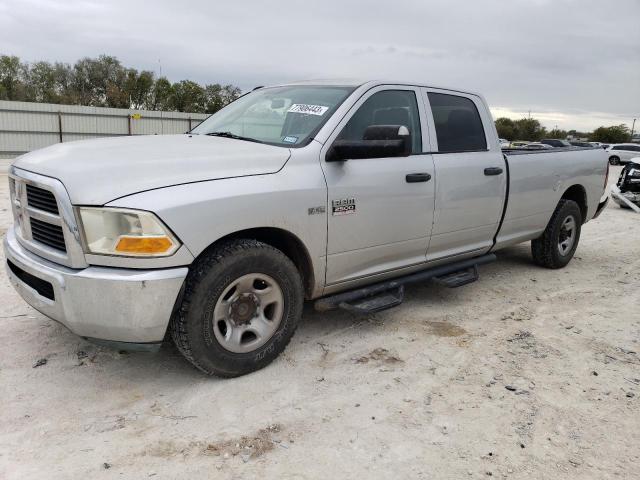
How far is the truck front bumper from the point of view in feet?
8.99

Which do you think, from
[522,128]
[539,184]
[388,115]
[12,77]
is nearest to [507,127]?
[522,128]

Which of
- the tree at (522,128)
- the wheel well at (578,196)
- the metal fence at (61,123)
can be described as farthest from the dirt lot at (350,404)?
the tree at (522,128)

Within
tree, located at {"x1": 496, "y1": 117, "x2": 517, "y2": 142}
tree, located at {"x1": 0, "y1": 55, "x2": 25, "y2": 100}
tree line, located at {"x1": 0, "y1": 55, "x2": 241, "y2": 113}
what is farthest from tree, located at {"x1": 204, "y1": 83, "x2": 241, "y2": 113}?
tree, located at {"x1": 496, "y1": 117, "x2": 517, "y2": 142}

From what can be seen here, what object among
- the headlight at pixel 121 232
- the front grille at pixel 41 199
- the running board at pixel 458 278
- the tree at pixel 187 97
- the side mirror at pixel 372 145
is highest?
the tree at pixel 187 97

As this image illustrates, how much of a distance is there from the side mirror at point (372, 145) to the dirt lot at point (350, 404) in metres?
1.37

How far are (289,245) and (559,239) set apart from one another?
403 centimetres

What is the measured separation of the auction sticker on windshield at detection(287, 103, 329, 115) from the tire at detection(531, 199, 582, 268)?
343 centimetres

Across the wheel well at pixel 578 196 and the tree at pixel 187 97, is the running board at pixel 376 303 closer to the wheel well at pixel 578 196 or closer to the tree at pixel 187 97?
the wheel well at pixel 578 196

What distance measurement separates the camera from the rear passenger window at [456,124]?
4434mm

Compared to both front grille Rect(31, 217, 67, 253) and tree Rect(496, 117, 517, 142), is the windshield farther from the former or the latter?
tree Rect(496, 117, 517, 142)

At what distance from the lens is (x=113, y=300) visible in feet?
9.02

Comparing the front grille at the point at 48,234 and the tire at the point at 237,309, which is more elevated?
the front grille at the point at 48,234

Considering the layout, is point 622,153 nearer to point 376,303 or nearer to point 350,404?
point 376,303

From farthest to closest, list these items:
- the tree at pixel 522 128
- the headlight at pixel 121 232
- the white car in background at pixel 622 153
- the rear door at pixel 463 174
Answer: the tree at pixel 522 128 → the white car in background at pixel 622 153 → the rear door at pixel 463 174 → the headlight at pixel 121 232
